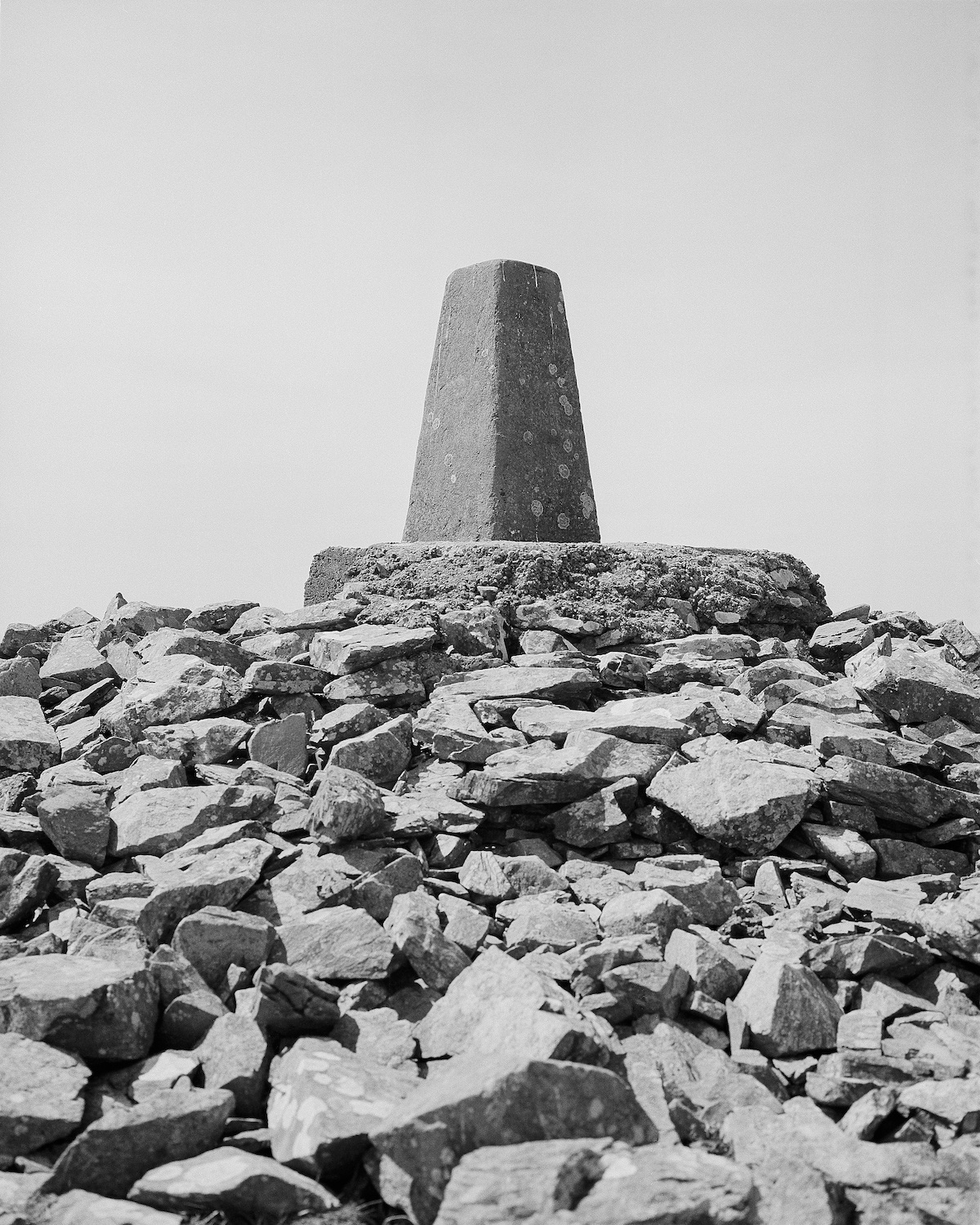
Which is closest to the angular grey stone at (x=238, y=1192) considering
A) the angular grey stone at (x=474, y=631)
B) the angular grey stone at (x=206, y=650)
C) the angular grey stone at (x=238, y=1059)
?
the angular grey stone at (x=238, y=1059)

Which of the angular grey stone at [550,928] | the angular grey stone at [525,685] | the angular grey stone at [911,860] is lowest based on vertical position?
the angular grey stone at [911,860]

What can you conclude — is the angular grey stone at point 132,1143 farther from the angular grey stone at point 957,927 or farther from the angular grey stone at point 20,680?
the angular grey stone at point 20,680

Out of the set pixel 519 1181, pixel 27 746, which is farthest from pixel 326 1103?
A: pixel 27 746

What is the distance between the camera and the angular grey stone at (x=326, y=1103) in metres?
2.54

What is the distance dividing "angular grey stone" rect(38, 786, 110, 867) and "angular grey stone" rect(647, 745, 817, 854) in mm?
2317

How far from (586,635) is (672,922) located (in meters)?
2.80

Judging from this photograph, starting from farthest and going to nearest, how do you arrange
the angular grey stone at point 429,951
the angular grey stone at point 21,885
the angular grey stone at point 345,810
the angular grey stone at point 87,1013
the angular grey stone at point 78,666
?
the angular grey stone at point 78,666 → the angular grey stone at point 345,810 → the angular grey stone at point 21,885 → the angular grey stone at point 429,951 → the angular grey stone at point 87,1013

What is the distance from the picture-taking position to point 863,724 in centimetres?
525

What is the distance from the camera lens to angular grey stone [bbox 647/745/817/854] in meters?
4.25

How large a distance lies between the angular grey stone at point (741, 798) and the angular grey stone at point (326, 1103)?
1.82 meters

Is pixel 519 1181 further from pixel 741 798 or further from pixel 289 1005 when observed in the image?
pixel 741 798

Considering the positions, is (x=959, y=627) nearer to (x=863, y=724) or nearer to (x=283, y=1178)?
(x=863, y=724)

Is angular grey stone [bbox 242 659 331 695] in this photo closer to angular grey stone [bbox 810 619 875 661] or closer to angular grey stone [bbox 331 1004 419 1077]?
angular grey stone [bbox 331 1004 419 1077]

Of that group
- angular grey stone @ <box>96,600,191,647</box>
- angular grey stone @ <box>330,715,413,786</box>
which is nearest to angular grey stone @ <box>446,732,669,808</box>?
angular grey stone @ <box>330,715,413,786</box>
